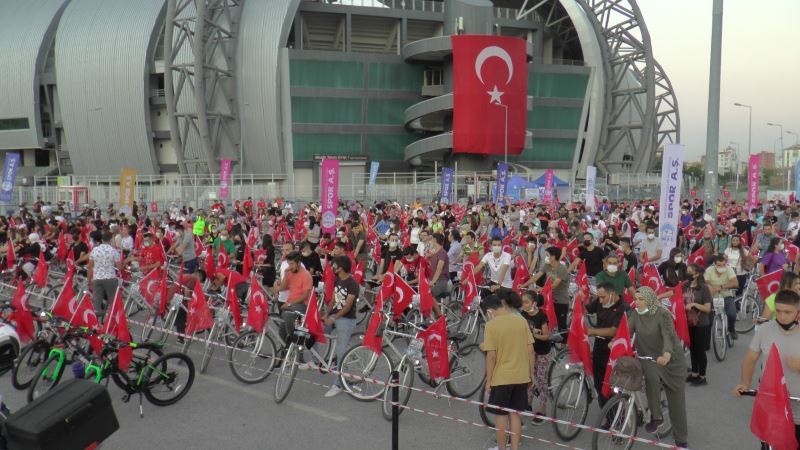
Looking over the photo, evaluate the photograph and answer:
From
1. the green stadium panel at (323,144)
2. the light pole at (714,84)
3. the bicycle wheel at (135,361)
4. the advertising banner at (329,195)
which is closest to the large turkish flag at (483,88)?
the green stadium panel at (323,144)

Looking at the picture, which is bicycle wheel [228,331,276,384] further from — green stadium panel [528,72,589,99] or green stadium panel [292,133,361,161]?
green stadium panel [528,72,589,99]

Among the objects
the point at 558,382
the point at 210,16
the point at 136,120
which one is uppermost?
the point at 210,16

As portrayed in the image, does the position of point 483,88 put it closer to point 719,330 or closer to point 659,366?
point 719,330

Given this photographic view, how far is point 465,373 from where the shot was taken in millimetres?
8297

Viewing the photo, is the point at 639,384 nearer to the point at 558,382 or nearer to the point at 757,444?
the point at 558,382

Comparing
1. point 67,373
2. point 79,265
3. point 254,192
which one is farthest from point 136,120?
point 67,373

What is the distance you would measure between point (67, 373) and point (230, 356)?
2197 millimetres

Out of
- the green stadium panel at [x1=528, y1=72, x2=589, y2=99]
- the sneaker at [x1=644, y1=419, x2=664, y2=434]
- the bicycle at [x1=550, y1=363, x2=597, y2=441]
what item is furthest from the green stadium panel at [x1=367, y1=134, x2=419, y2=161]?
the sneaker at [x1=644, y1=419, x2=664, y2=434]

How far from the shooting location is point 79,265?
1306 cm

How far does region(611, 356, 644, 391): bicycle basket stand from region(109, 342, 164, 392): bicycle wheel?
5108mm

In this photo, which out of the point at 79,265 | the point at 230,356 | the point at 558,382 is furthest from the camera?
the point at 79,265

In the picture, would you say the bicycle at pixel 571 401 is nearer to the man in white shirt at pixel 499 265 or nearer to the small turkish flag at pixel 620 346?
the small turkish flag at pixel 620 346

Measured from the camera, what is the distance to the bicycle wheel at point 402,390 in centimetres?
755

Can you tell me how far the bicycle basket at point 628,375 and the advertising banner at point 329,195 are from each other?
12.8 meters
